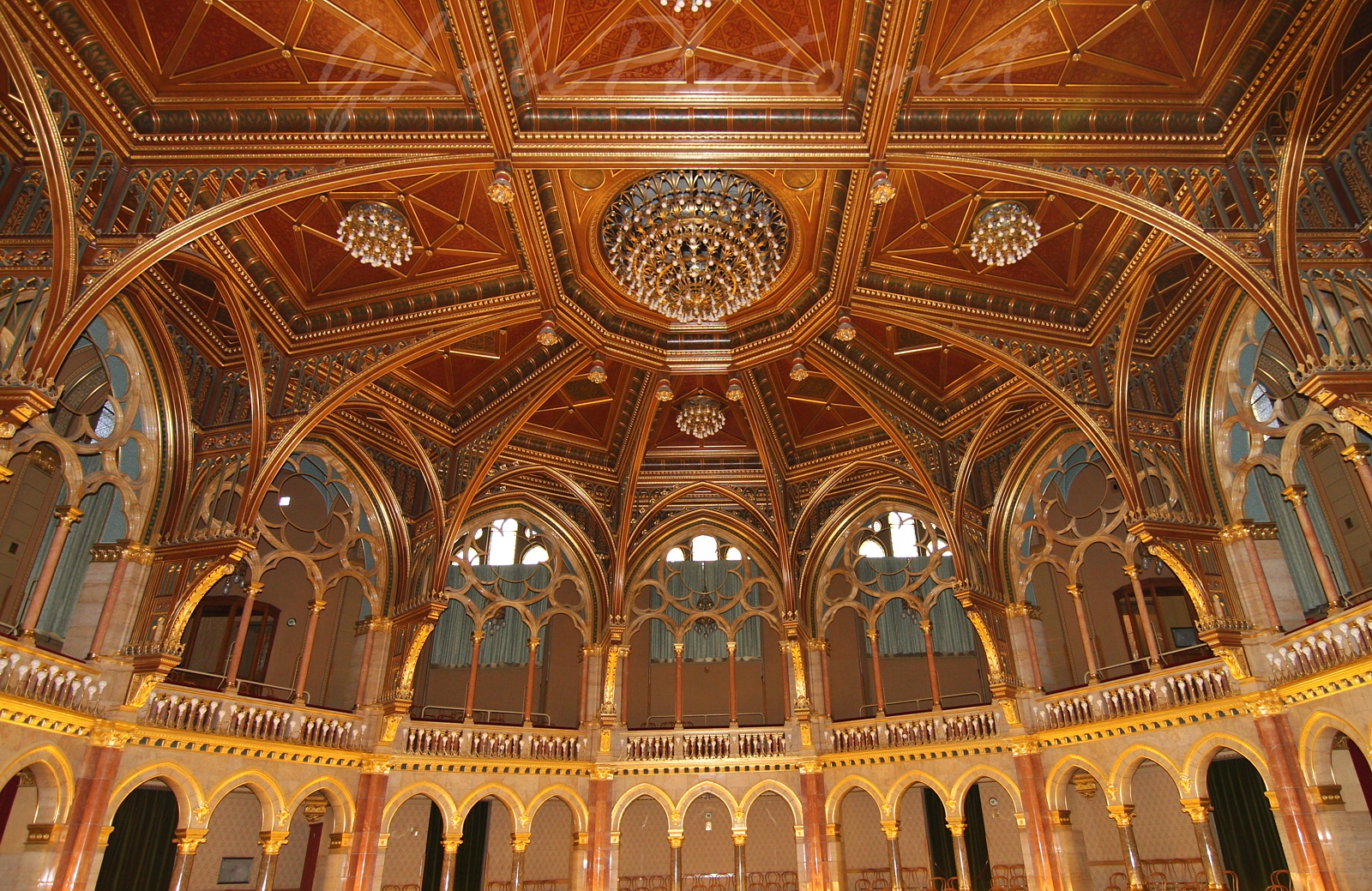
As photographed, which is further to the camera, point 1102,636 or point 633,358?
point 1102,636

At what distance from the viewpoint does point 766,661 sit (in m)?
30.8

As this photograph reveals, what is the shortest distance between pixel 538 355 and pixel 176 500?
888 centimetres

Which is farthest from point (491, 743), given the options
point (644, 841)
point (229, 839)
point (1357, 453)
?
point (1357, 453)

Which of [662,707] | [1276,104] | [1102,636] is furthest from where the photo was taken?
[662,707]

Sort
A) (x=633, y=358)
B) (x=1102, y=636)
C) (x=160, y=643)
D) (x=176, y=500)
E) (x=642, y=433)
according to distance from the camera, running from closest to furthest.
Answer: (x=160, y=643) → (x=176, y=500) → (x=633, y=358) → (x=642, y=433) → (x=1102, y=636)

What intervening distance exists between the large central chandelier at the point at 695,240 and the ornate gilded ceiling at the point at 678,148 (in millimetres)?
522

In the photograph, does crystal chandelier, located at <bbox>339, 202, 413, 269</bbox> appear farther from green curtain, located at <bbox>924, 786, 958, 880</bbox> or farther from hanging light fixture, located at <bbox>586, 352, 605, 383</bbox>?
green curtain, located at <bbox>924, 786, 958, 880</bbox>

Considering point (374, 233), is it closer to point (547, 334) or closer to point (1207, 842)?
point (547, 334)

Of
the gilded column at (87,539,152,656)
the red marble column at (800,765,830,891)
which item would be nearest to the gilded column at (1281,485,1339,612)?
the red marble column at (800,765,830,891)

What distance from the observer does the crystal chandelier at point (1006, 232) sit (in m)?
16.5

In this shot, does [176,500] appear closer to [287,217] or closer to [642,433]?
[287,217]

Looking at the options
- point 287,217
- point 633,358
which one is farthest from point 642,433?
point 287,217

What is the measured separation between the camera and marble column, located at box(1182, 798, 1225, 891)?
16891 mm

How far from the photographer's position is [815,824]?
22.5 m
